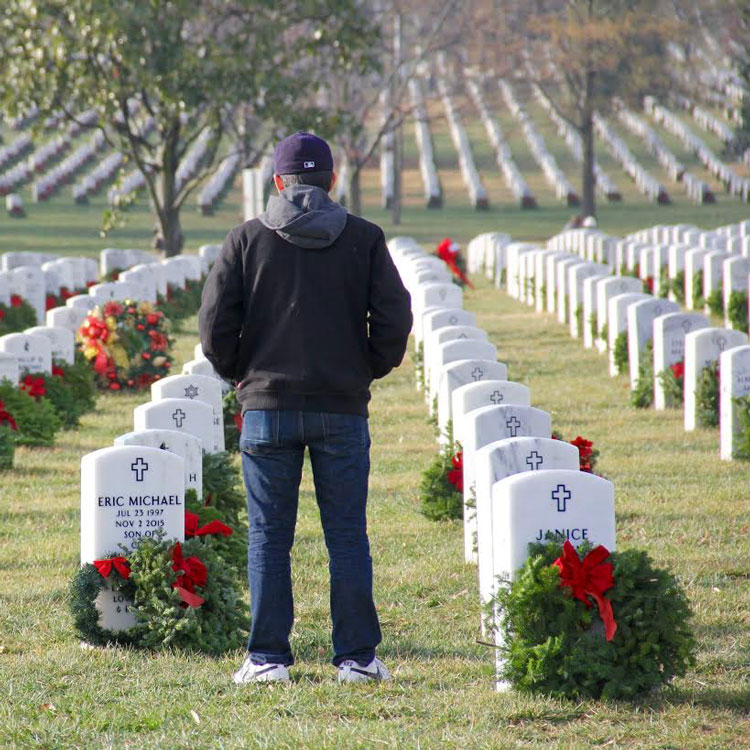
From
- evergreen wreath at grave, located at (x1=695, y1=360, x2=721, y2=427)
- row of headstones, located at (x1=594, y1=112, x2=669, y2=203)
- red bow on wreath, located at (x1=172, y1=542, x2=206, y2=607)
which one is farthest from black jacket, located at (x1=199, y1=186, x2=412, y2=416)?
row of headstones, located at (x1=594, y1=112, x2=669, y2=203)

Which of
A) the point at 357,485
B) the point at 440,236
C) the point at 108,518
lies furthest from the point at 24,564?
the point at 440,236

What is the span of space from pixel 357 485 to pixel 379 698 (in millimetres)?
798

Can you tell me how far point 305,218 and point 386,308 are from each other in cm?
45

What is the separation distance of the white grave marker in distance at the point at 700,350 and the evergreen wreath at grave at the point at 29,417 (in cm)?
529

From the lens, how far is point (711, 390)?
12008 millimetres

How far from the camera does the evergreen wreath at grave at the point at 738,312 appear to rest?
17.9 meters

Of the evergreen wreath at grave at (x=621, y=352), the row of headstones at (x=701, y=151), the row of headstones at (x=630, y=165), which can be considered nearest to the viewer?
the evergreen wreath at grave at (x=621, y=352)

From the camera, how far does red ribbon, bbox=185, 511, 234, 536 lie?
670cm

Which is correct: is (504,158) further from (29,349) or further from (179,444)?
(179,444)

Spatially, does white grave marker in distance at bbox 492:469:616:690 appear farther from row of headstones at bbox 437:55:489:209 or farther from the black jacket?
row of headstones at bbox 437:55:489:209

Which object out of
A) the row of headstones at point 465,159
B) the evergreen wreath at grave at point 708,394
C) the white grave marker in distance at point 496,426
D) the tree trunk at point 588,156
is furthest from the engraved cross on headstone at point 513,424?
the row of headstones at point 465,159

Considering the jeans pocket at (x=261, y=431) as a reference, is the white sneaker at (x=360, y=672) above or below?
below

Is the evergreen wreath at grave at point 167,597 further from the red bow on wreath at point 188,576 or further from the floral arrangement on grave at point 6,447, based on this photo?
the floral arrangement on grave at point 6,447

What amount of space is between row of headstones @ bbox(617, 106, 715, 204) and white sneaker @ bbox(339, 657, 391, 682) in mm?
45273
